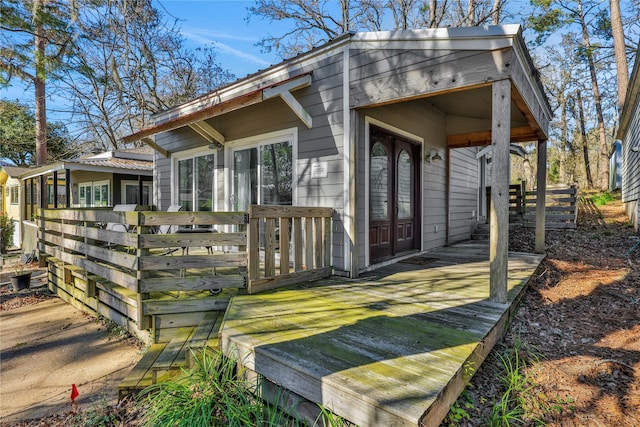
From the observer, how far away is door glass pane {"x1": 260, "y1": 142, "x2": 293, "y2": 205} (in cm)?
511

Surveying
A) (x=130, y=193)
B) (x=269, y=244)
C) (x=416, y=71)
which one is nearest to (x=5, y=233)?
(x=130, y=193)

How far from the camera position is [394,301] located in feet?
10.8

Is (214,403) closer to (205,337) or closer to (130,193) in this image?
(205,337)

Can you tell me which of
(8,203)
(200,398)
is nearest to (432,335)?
(200,398)

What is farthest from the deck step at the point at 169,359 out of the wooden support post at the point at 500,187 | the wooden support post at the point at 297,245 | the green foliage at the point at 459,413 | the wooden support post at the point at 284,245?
the wooden support post at the point at 500,187

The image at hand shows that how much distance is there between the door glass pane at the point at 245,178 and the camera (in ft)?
18.3

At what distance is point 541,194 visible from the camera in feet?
20.1

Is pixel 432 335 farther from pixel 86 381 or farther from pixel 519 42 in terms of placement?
pixel 86 381

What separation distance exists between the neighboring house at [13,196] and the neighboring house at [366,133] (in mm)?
9564

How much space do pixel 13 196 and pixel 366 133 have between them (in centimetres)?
1774

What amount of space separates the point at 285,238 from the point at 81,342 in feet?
9.15

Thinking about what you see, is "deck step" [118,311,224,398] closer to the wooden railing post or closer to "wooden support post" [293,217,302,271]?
the wooden railing post

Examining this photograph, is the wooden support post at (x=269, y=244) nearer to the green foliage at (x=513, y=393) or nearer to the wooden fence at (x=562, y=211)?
the green foliage at (x=513, y=393)

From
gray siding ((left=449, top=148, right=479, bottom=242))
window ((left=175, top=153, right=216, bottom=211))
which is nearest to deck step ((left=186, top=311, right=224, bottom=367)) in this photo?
window ((left=175, top=153, right=216, bottom=211))
